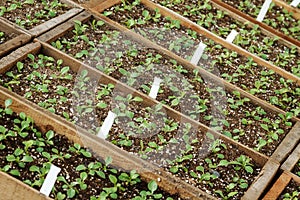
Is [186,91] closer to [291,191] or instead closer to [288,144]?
[288,144]

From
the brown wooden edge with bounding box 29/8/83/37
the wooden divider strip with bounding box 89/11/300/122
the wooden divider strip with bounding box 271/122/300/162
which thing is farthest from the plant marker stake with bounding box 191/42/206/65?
the brown wooden edge with bounding box 29/8/83/37

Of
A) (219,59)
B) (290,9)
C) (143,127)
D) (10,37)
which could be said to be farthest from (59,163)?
(290,9)

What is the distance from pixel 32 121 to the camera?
2.91 metres

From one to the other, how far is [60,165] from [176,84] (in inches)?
40.8

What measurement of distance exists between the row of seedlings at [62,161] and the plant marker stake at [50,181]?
0.04 m

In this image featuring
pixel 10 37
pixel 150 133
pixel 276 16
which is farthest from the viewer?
pixel 276 16

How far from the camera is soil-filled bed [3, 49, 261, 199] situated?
2.99 meters

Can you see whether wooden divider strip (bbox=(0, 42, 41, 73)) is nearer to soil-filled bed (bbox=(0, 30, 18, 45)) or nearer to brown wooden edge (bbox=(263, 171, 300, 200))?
soil-filled bed (bbox=(0, 30, 18, 45))

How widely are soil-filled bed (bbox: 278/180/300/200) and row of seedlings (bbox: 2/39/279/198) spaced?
0.11 m

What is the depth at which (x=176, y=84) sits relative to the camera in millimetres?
3520

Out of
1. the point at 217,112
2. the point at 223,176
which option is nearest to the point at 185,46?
the point at 217,112

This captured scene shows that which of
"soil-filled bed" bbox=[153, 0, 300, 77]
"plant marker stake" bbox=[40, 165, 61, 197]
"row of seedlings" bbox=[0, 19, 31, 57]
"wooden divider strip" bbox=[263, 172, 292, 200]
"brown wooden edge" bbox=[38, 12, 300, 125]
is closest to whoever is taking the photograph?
"plant marker stake" bbox=[40, 165, 61, 197]

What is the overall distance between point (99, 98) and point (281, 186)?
1.13m

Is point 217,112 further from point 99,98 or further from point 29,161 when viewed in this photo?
point 29,161
